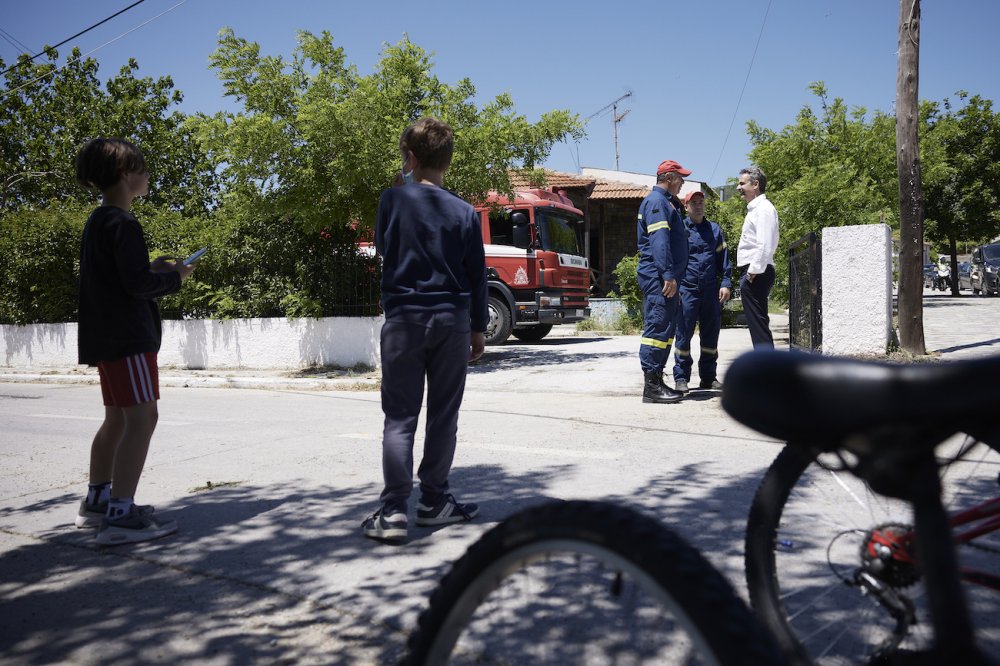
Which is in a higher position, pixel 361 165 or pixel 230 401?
pixel 361 165

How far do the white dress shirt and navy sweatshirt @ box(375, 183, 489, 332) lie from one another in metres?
4.29

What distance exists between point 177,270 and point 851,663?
3.22 metres

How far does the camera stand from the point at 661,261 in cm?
718

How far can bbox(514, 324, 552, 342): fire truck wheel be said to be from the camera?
676 inches

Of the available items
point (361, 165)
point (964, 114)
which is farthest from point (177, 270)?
point (964, 114)

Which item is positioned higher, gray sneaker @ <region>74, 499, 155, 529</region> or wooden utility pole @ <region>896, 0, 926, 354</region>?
wooden utility pole @ <region>896, 0, 926, 354</region>

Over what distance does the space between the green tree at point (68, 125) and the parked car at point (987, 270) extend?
27.5 metres

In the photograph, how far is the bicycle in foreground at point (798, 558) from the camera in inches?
44.9

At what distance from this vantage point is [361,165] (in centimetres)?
1082

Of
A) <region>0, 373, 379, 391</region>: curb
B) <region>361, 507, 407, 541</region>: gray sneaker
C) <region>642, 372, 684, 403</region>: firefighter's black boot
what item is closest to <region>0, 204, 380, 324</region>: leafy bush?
<region>0, 373, 379, 391</region>: curb

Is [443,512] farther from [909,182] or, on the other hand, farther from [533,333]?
[533,333]

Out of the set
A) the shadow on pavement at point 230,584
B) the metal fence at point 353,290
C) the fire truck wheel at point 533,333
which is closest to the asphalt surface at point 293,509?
the shadow on pavement at point 230,584

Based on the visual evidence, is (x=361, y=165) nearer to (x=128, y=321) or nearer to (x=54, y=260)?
(x=128, y=321)

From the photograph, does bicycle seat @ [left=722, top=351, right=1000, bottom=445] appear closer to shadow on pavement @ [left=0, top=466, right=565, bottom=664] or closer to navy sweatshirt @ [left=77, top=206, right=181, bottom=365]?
shadow on pavement @ [left=0, top=466, right=565, bottom=664]
